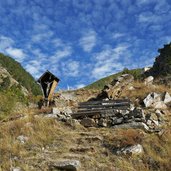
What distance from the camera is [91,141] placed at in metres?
11.4

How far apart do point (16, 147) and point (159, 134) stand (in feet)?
15.5

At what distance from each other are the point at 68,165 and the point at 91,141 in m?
2.36

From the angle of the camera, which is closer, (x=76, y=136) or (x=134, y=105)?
(x=76, y=136)

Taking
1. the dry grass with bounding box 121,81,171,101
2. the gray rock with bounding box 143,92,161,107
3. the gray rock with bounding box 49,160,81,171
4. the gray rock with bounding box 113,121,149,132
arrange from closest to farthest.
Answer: the gray rock with bounding box 49,160,81,171, the gray rock with bounding box 113,121,149,132, the gray rock with bounding box 143,92,161,107, the dry grass with bounding box 121,81,171,101

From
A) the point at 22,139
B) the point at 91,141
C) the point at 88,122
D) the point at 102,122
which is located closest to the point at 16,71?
the point at 88,122

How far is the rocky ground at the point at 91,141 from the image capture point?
938 cm

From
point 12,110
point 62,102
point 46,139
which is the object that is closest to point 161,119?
point 46,139

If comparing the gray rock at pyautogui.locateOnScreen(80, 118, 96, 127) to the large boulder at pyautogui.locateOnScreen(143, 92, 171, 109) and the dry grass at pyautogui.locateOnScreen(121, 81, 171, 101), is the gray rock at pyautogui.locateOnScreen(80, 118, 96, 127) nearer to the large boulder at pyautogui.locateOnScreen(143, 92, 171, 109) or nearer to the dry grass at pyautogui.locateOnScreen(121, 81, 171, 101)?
the large boulder at pyautogui.locateOnScreen(143, 92, 171, 109)

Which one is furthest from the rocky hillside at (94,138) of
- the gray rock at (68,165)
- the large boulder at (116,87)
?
the large boulder at (116,87)

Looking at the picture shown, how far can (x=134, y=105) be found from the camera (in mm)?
16297

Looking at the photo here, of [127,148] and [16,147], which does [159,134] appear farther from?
[16,147]

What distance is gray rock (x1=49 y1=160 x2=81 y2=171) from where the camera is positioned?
9116 mm

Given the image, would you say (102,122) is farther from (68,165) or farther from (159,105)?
(68,165)

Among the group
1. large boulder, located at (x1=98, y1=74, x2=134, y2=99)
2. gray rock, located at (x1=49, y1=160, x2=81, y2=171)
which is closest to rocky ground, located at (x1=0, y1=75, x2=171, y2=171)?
gray rock, located at (x1=49, y1=160, x2=81, y2=171)
